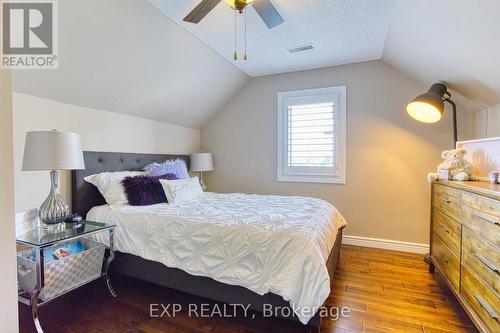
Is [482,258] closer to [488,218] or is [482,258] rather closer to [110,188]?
[488,218]

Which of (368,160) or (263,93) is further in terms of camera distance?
(263,93)

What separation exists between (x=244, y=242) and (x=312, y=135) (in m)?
2.36

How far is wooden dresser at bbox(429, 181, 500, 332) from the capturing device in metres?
1.39

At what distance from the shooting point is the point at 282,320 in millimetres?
1858

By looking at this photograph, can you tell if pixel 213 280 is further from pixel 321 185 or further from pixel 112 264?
pixel 321 185

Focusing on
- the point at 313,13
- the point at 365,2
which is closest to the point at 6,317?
the point at 313,13

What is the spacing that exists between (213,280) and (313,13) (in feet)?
8.19

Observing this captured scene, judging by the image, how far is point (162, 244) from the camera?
207 centimetres

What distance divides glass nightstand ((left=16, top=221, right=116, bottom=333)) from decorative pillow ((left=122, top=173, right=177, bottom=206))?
426 mm

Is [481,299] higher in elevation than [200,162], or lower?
lower

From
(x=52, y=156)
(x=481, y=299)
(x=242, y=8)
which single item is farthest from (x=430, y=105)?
(x=52, y=156)

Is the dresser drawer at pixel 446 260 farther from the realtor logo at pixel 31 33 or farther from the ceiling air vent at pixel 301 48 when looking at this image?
the realtor logo at pixel 31 33

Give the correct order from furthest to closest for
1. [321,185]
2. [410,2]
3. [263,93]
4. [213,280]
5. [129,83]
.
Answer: [263,93], [321,185], [129,83], [410,2], [213,280]

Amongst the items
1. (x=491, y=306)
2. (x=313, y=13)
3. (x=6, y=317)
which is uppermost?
(x=313, y=13)
